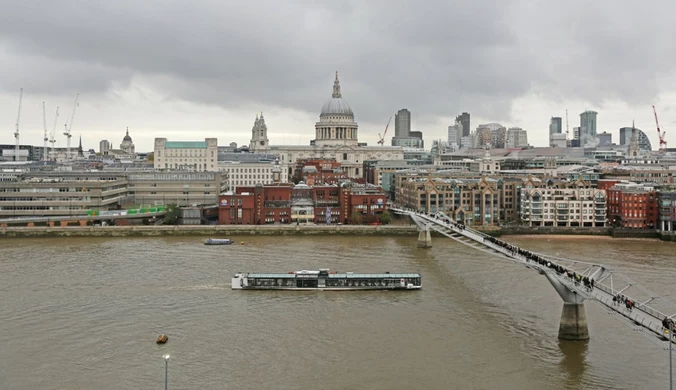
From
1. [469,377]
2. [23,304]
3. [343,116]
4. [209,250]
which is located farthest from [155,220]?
[343,116]

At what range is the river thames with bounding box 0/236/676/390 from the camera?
1644cm

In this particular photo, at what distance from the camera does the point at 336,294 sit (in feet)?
82.6

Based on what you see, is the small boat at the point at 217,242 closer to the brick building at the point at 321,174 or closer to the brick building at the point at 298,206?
the brick building at the point at 298,206

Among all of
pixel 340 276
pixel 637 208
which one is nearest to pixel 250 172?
pixel 637 208

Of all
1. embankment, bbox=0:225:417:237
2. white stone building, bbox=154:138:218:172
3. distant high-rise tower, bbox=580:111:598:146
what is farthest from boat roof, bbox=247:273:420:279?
distant high-rise tower, bbox=580:111:598:146

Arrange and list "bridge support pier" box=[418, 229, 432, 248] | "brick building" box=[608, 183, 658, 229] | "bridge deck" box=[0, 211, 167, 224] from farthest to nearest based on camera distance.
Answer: "bridge deck" box=[0, 211, 167, 224] → "brick building" box=[608, 183, 658, 229] → "bridge support pier" box=[418, 229, 432, 248]

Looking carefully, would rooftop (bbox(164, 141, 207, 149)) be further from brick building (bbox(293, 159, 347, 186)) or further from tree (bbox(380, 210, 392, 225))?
tree (bbox(380, 210, 392, 225))

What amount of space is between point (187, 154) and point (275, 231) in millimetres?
35002

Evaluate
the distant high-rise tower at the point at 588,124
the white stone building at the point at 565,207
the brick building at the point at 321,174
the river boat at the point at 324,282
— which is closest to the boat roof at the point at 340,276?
the river boat at the point at 324,282

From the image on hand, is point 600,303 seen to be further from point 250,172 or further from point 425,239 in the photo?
point 250,172

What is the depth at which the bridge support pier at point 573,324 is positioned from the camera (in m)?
18.8

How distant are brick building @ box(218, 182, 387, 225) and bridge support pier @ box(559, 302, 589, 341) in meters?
29.5

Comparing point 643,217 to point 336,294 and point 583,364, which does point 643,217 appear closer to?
point 336,294

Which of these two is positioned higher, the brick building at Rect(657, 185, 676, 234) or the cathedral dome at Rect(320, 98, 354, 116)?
the cathedral dome at Rect(320, 98, 354, 116)
